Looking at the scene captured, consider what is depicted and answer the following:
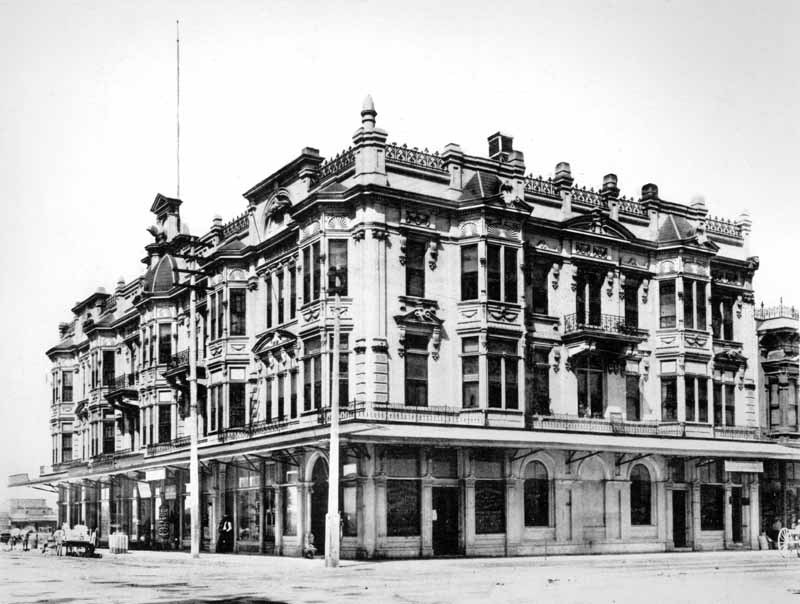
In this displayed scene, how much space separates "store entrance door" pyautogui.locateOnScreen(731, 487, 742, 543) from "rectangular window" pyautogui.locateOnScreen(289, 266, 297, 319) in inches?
754

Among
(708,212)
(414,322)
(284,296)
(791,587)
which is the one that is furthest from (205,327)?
(791,587)

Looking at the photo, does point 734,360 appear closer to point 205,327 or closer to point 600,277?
point 600,277

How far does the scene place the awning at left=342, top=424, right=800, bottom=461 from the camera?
30.0 m

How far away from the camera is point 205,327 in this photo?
145 ft

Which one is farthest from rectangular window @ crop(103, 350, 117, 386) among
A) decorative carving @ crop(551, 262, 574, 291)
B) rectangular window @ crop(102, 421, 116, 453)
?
decorative carving @ crop(551, 262, 574, 291)

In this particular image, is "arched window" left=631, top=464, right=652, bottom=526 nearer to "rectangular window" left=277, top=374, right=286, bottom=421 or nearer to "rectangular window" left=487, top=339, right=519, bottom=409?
"rectangular window" left=487, top=339, right=519, bottom=409

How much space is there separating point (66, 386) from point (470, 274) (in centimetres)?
3825

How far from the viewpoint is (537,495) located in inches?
1361

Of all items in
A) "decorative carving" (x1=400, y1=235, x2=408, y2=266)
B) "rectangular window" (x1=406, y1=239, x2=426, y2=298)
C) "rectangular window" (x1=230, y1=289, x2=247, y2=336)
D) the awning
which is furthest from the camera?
"rectangular window" (x1=230, y1=289, x2=247, y2=336)

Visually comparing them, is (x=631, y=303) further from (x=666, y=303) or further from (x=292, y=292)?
(x=292, y=292)

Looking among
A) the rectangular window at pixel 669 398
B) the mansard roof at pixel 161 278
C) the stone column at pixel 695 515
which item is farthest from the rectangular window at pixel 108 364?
the stone column at pixel 695 515

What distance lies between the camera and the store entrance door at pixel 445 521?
32250 millimetres

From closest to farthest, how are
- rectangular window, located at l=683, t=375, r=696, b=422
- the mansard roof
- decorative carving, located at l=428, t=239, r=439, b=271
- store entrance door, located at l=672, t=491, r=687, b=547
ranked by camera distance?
decorative carving, located at l=428, t=239, r=439, b=271 → store entrance door, located at l=672, t=491, r=687, b=547 → rectangular window, located at l=683, t=375, r=696, b=422 → the mansard roof

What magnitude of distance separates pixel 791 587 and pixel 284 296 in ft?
72.1
